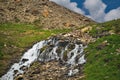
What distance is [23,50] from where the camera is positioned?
68812 mm

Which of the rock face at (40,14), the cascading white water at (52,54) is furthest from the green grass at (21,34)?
the cascading white water at (52,54)

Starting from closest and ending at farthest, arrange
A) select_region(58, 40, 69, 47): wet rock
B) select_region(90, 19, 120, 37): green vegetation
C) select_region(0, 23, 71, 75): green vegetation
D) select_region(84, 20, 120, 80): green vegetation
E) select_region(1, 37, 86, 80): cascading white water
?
select_region(84, 20, 120, 80): green vegetation, select_region(1, 37, 86, 80): cascading white water, select_region(90, 19, 120, 37): green vegetation, select_region(58, 40, 69, 47): wet rock, select_region(0, 23, 71, 75): green vegetation

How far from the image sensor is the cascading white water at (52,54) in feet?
178

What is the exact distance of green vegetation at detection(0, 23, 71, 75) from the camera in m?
65.7

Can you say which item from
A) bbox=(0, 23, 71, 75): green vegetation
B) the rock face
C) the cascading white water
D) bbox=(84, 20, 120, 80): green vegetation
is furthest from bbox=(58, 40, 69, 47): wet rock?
the rock face

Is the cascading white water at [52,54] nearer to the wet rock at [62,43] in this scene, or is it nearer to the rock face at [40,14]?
the wet rock at [62,43]

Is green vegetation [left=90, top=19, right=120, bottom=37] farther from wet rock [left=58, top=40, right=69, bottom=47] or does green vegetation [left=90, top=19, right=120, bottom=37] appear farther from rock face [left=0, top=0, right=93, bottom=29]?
rock face [left=0, top=0, right=93, bottom=29]

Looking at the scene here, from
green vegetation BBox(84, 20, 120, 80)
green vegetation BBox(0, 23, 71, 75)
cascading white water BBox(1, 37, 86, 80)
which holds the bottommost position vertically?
green vegetation BBox(84, 20, 120, 80)

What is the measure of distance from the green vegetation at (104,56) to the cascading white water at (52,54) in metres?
2.13

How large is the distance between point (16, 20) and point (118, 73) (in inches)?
2168

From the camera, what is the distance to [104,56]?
47906mm

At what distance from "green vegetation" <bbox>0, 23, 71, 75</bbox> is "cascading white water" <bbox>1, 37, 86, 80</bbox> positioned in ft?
7.77

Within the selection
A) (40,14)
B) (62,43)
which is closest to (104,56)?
(62,43)

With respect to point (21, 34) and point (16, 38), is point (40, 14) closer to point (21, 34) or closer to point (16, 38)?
point (21, 34)
